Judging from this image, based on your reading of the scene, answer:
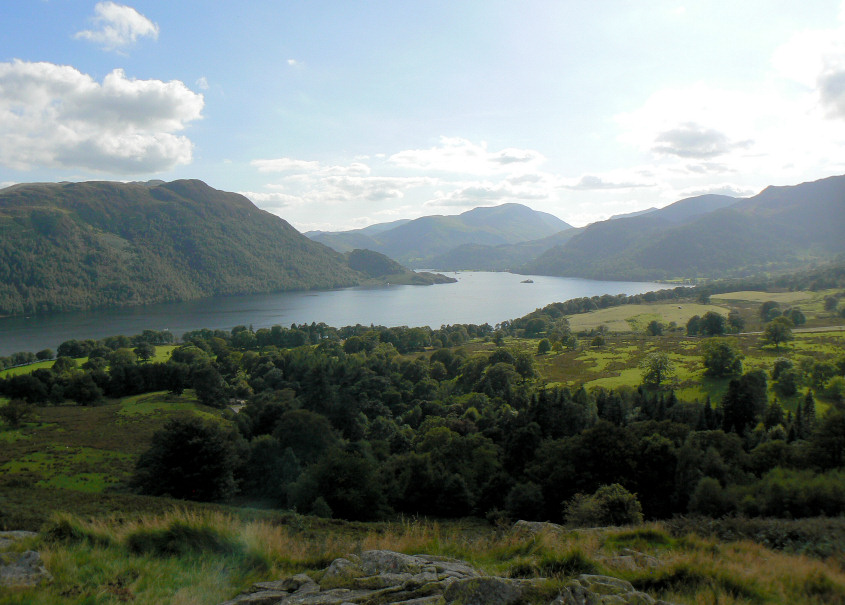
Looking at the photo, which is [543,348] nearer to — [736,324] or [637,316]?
[736,324]

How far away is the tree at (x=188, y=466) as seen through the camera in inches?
750

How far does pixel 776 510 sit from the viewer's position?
10414 millimetres

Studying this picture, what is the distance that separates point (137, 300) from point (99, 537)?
170006mm

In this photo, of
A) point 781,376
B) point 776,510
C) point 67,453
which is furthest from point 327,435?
point 781,376

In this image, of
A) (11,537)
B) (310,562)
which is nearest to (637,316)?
(310,562)

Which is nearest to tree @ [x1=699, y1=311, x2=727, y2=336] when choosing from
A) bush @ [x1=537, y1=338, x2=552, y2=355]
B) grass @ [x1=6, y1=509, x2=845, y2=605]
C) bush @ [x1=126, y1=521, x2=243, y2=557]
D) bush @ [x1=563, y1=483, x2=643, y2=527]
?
bush @ [x1=537, y1=338, x2=552, y2=355]

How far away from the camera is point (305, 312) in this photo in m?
125

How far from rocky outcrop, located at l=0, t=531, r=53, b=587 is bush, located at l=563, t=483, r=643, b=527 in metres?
9.77

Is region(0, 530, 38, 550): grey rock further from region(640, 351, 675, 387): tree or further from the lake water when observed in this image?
the lake water

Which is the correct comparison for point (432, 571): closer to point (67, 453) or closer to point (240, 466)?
point (240, 466)

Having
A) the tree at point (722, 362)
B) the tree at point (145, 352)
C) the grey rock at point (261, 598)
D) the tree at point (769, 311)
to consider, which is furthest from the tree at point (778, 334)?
the tree at point (145, 352)

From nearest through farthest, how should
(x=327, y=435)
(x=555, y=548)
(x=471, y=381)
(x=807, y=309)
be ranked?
(x=555, y=548)
(x=327, y=435)
(x=471, y=381)
(x=807, y=309)

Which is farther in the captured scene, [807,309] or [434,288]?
[434,288]

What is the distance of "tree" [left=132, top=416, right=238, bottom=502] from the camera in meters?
→ 19.1
